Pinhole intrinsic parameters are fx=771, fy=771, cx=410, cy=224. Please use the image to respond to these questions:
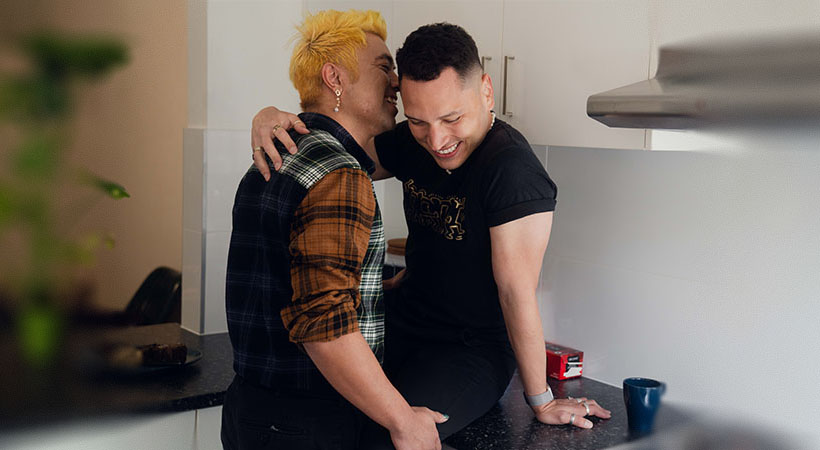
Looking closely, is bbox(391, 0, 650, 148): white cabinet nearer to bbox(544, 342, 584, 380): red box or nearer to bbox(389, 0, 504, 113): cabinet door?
bbox(389, 0, 504, 113): cabinet door

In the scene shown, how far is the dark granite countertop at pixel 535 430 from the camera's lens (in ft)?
4.71

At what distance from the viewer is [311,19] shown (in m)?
1.38

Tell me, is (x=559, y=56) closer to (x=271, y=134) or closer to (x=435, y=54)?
(x=435, y=54)

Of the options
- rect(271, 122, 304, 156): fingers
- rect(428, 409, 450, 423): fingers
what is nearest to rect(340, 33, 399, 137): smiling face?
rect(271, 122, 304, 156): fingers

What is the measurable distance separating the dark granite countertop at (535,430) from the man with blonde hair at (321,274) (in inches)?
5.6

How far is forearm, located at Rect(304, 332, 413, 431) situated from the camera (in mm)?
1174

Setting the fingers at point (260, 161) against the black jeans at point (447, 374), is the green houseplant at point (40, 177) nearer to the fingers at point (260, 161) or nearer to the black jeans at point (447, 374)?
the fingers at point (260, 161)

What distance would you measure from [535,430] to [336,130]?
0.70 meters

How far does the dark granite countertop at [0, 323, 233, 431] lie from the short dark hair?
87cm

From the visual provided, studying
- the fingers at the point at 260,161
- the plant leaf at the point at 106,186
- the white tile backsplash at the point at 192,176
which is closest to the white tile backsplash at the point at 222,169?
the white tile backsplash at the point at 192,176

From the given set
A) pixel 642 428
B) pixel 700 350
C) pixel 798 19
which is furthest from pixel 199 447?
pixel 798 19

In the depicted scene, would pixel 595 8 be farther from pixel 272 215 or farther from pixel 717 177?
pixel 272 215

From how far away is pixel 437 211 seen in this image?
1513 millimetres

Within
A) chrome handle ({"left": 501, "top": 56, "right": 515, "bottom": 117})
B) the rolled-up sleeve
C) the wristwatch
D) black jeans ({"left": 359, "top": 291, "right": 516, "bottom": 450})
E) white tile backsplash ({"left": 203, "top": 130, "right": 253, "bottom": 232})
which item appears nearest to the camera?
the rolled-up sleeve
